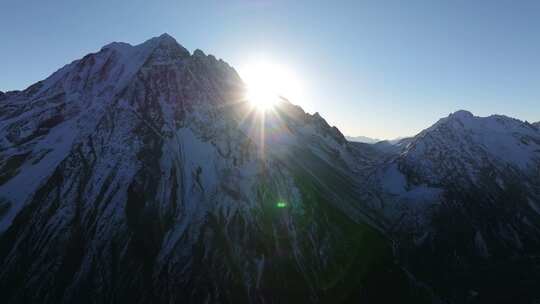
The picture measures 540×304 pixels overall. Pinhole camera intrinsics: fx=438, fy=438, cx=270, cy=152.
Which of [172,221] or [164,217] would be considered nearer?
[172,221]

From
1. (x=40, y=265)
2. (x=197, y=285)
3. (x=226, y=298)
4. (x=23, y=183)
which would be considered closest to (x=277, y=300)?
(x=226, y=298)

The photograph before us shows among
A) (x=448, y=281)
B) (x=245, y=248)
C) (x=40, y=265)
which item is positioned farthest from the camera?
(x=448, y=281)

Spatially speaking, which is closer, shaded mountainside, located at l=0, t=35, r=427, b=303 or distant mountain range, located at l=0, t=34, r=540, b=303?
shaded mountainside, located at l=0, t=35, r=427, b=303

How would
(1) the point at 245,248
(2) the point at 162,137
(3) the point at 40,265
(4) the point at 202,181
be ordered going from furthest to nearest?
(2) the point at 162,137
(4) the point at 202,181
(1) the point at 245,248
(3) the point at 40,265

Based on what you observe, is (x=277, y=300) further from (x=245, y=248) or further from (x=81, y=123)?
(x=81, y=123)

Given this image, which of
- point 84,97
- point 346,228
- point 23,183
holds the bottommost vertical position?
point 346,228

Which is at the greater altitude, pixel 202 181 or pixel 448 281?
pixel 202 181

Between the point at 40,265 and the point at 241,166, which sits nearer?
the point at 40,265

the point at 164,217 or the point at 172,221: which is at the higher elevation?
the point at 164,217
